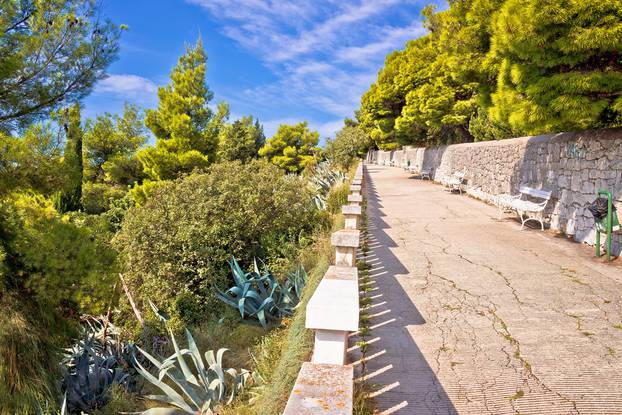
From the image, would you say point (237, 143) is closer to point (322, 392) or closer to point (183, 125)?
point (183, 125)

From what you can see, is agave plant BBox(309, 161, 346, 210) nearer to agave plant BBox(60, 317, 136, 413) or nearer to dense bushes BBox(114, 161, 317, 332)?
dense bushes BBox(114, 161, 317, 332)

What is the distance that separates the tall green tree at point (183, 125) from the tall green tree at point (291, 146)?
16811mm

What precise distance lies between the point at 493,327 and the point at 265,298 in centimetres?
331

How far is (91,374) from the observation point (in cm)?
494

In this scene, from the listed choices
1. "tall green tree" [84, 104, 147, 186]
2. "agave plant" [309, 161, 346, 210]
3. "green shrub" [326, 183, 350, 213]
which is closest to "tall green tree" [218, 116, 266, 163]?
"tall green tree" [84, 104, 147, 186]

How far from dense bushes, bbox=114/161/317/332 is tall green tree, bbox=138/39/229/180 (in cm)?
1348

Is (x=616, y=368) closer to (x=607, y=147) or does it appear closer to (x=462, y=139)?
(x=607, y=147)

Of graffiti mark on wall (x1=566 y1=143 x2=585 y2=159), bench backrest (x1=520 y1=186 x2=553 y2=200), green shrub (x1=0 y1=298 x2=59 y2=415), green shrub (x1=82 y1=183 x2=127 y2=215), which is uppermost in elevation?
graffiti mark on wall (x1=566 y1=143 x2=585 y2=159)

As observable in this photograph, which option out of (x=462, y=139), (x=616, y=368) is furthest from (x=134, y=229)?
(x=462, y=139)

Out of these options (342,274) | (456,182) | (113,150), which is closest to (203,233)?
(342,274)

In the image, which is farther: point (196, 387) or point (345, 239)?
point (345, 239)

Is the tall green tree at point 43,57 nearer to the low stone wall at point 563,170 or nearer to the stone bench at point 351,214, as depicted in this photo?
the stone bench at point 351,214

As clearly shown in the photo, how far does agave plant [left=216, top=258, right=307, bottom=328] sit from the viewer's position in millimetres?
5723

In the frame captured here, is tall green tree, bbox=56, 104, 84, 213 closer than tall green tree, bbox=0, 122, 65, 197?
No
